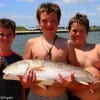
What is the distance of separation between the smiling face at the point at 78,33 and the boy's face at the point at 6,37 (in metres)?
0.90

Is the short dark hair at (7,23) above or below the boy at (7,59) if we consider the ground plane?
above

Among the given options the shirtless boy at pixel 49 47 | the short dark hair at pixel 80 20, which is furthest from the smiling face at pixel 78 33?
the shirtless boy at pixel 49 47

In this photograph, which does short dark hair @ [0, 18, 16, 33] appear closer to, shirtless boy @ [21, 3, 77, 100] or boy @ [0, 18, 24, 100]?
boy @ [0, 18, 24, 100]

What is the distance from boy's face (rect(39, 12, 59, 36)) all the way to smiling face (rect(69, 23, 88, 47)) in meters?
0.46

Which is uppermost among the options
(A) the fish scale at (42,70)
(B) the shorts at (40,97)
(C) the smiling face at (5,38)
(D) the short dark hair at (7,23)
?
(D) the short dark hair at (7,23)

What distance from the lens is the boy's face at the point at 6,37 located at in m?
4.80

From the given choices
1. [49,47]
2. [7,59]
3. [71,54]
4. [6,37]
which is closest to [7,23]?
[6,37]

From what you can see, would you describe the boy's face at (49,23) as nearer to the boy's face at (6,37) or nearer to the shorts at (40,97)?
the boy's face at (6,37)

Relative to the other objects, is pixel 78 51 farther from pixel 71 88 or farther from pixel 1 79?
pixel 1 79

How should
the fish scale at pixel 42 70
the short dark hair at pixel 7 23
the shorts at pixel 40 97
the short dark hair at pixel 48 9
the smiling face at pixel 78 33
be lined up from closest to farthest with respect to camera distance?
the fish scale at pixel 42 70, the shorts at pixel 40 97, the short dark hair at pixel 48 9, the short dark hair at pixel 7 23, the smiling face at pixel 78 33

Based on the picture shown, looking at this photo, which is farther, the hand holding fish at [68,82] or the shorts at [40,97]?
the shorts at [40,97]

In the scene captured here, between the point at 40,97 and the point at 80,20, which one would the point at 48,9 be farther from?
the point at 40,97

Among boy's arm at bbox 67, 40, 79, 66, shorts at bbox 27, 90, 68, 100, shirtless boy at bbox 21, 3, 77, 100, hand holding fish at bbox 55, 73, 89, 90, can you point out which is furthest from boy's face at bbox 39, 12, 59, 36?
shorts at bbox 27, 90, 68, 100

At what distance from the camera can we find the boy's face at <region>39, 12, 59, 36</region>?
4.71m
